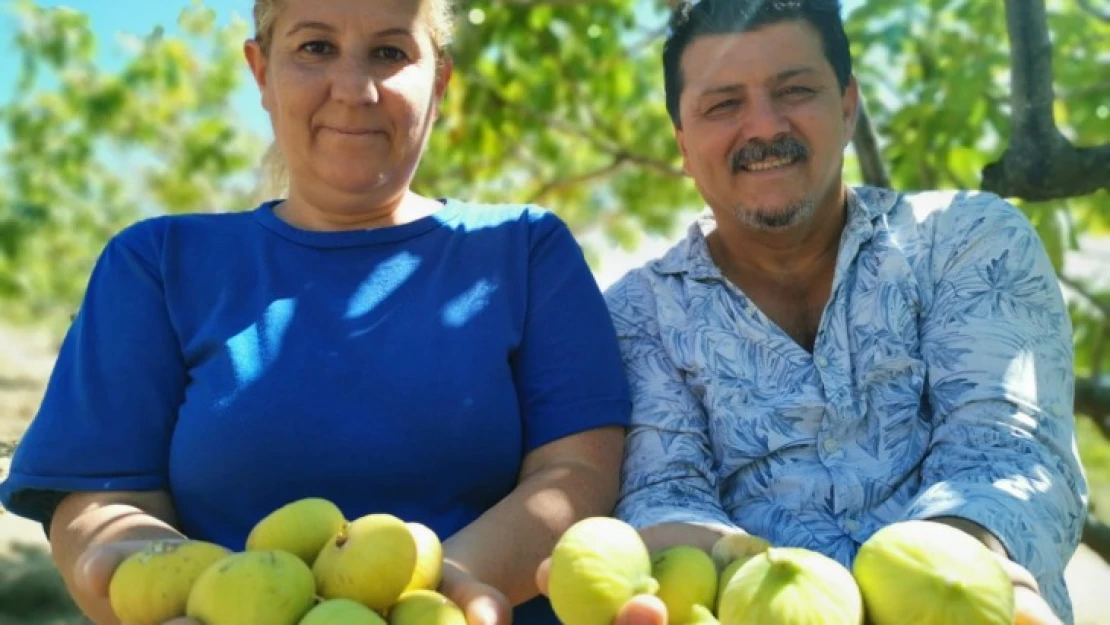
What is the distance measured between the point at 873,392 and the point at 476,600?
47.0 inches

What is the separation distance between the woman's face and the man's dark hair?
63cm

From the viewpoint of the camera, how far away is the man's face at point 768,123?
2.66 meters

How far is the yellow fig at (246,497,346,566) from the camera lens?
1671 millimetres

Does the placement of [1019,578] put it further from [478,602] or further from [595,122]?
[595,122]

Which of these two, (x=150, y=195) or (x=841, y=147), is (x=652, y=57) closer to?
(x=841, y=147)

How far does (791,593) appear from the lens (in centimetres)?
142

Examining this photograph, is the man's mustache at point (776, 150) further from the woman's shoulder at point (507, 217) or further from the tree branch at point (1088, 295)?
the tree branch at point (1088, 295)

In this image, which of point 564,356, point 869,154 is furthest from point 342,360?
point 869,154

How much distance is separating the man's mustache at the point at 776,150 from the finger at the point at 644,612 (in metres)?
1.40

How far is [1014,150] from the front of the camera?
3.32m

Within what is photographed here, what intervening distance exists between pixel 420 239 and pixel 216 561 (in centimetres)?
115

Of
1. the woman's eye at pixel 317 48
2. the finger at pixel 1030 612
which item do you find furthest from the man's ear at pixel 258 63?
the finger at pixel 1030 612

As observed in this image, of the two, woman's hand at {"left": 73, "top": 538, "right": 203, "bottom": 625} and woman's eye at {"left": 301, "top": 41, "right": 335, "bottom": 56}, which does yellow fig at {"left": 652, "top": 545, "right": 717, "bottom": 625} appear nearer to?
woman's hand at {"left": 73, "top": 538, "right": 203, "bottom": 625}

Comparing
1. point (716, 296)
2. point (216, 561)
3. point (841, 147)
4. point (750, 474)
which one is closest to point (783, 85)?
point (841, 147)
